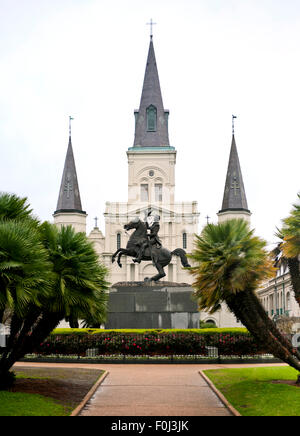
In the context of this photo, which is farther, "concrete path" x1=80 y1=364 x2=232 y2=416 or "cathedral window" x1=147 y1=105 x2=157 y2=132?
"cathedral window" x1=147 y1=105 x2=157 y2=132

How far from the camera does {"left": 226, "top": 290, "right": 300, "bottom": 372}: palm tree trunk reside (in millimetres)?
12461

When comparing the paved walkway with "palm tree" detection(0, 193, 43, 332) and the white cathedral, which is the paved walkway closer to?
"palm tree" detection(0, 193, 43, 332)

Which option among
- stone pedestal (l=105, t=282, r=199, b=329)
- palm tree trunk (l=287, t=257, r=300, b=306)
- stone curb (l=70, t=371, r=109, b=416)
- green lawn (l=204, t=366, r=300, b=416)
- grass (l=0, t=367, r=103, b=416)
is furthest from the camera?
stone pedestal (l=105, t=282, r=199, b=329)

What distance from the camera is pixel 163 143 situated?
85.8m

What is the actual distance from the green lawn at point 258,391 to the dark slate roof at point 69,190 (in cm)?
6282

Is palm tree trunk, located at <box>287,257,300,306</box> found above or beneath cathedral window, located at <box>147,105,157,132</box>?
beneath

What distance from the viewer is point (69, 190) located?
78.8m

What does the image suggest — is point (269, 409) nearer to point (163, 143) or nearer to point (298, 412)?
point (298, 412)

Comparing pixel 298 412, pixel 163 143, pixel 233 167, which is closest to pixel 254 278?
pixel 298 412

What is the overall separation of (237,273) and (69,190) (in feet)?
224

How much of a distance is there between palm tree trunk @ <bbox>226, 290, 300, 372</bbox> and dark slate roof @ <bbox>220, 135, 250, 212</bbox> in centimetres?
6429

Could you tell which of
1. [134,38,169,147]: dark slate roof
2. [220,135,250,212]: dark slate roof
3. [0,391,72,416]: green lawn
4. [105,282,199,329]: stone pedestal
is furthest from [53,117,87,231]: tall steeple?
[0,391,72,416]: green lawn

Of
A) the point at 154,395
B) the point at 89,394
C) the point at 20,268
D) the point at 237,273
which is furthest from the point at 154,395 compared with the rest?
the point at 20,268

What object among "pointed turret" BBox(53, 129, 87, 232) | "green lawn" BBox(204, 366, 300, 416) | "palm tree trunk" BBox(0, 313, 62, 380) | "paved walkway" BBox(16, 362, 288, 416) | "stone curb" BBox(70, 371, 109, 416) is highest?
"pointed turret" BBox(53, 129, 87, 232)
